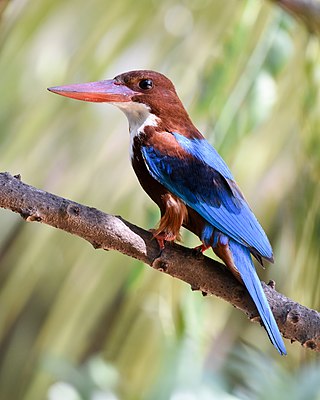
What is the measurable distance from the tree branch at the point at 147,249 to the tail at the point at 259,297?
37mm

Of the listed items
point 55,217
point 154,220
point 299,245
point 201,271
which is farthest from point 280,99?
point 55,217

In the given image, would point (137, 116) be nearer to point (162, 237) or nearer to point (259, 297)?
point (162, 237)

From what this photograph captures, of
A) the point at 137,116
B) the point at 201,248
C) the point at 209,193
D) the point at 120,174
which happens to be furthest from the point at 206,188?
the point at 120,174

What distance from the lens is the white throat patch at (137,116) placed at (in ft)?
7.45

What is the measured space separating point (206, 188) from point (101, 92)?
31 cm

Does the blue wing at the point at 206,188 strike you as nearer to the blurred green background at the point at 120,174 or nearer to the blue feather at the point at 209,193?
Result: the blue feather at the point at 209,193

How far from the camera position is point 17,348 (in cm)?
348

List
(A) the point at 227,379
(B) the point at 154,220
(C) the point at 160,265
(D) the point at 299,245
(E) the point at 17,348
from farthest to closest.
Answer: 1. (E) the point at 17,348
2. (A) the point at 227,379
3. (D) the point at 299,245
4. (B) the point at 154,220
5. (C) the point at 160,265

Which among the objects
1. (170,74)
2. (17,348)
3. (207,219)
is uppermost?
(170,74)

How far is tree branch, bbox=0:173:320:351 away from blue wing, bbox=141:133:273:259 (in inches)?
3.9

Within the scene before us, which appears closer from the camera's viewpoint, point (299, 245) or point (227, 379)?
point (299, 245)

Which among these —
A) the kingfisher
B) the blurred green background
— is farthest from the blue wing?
the blurred green background

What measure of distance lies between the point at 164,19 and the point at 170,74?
7.5 inches

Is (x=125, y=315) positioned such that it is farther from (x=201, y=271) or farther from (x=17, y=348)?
(x=201, y=271)
